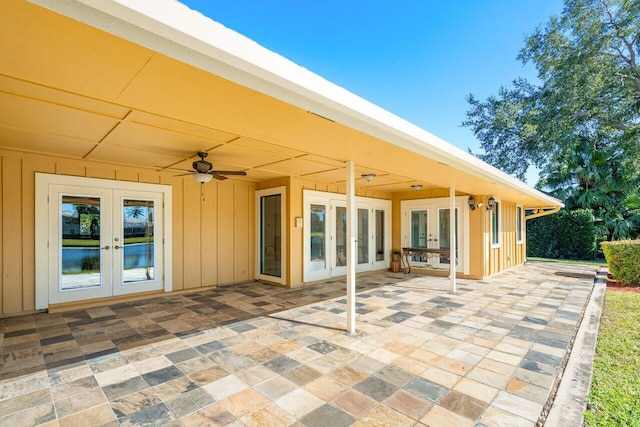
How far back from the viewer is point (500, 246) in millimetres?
9102

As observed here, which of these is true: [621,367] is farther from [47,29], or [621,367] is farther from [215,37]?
[47,29]

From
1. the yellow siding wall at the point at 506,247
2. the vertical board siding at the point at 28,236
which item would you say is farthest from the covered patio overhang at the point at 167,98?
the yellow siding wall at the point at 506,247

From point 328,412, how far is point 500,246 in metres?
8.58

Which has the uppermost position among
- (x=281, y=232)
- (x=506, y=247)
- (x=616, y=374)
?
(x=281, y=232)

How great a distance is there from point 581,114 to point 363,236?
9301 millimetres

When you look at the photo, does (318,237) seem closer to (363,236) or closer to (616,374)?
(363,236)

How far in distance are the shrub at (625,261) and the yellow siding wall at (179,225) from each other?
879 cm

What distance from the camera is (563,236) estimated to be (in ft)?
44.2

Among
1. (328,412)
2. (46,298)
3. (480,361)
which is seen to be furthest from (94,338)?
Result: (480,361)

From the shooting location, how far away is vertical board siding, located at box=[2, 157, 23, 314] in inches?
182

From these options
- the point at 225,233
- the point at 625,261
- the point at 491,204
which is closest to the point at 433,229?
the point at 491,204

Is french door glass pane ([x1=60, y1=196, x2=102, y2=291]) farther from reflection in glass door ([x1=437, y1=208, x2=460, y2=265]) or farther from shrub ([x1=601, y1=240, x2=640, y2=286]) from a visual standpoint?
shrub ([x1=601, y1=240, x2=640, y2=286])

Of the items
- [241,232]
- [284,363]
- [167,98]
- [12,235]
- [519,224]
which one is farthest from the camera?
[519,224]

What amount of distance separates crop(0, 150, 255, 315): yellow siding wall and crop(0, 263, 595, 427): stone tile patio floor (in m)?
0.74
